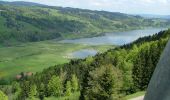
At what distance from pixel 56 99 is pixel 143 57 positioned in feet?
155

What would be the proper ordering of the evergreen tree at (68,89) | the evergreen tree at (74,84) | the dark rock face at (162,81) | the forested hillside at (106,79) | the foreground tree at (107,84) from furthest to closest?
the evergreen tree at (74,84)
the evergreen tree at (68,89)
the forested hillside at (106,79)
the foreground tree at (107,84)
the dark rock face at (162,81)

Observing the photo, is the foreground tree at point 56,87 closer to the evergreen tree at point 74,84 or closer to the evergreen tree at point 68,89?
the evergreen tree at point 68,89

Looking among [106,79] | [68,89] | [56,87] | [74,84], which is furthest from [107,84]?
[56,87]

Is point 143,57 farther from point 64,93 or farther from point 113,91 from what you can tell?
point 64,93

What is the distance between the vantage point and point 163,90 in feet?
15.1

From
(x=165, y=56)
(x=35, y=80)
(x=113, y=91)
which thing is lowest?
(x=35, y=80)

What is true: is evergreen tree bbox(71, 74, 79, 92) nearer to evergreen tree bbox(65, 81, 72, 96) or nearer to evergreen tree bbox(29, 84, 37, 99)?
evergreen tree bbox(65, 81, 72, 96)

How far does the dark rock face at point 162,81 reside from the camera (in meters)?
4.55

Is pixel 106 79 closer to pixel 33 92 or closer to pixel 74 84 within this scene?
pixel 74 84

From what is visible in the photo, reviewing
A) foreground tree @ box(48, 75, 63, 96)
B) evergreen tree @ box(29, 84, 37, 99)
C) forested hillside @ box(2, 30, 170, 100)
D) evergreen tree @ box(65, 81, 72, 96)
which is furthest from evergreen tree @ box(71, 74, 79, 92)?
evergreen tree @ box(29, 84, 37, 99)

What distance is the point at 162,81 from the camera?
4582 millimetres

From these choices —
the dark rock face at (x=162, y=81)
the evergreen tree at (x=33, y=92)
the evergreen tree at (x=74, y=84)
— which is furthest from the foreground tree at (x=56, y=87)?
the dark rock face at (x=162, y=81)

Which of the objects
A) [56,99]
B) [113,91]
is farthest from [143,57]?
[56,99]

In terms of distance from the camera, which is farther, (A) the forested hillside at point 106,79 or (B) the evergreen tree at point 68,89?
(B) the evergreen tree at point 68,89
